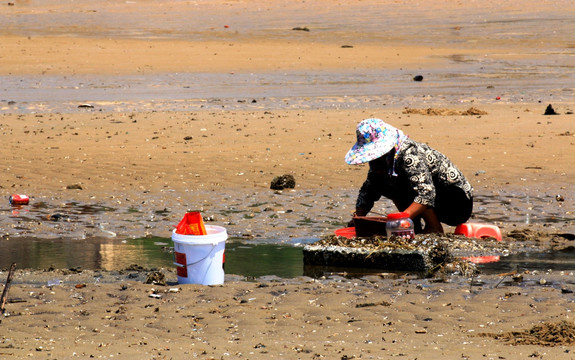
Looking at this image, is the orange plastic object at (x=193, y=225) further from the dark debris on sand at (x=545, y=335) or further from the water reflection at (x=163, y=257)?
the dark debris on sand at (x=545, y=335)

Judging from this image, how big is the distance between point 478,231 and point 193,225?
2.71 meters

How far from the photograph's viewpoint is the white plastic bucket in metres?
6.96

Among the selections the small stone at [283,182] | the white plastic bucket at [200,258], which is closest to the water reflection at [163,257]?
the white plastic bucket at [200,258]

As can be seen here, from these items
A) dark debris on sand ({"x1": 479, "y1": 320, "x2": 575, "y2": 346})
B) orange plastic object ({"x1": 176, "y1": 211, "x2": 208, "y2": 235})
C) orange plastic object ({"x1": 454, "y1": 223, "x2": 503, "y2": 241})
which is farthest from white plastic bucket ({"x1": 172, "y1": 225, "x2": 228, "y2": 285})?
orange plastic object ({"x1": 454, "y1": 223, "x2": 503, "y2": 241})

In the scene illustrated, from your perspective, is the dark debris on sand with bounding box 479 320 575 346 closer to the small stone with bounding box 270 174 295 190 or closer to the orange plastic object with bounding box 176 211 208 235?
the orange plastic object with bounding box 176 211 208 235

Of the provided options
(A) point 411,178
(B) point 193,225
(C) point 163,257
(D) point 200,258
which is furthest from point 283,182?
(D) point 200,258

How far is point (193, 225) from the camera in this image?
279 inches

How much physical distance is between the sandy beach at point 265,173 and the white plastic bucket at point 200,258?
15 centimetres

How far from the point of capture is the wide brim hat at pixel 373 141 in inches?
296

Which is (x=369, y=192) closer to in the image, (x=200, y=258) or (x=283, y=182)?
(x=200, y=258)

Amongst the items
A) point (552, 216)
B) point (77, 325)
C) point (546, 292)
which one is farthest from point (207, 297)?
point (552, 216)

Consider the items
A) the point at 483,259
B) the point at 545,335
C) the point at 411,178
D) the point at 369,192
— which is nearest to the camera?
the point at 545,335

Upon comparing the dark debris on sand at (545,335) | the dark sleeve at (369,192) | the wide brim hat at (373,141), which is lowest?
the dark debris on sand at (545,335)

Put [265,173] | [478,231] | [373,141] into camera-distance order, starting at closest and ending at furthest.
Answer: [373,141]
[478,231]
[265,173]
